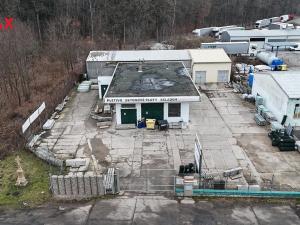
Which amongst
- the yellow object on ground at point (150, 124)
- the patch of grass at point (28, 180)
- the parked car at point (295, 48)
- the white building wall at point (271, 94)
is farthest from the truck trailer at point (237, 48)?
the patch of grass at point (28, 180)

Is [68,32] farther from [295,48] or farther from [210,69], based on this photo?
[295,48]

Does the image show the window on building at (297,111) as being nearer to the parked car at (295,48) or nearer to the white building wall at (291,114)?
the white building wall at (291,114)

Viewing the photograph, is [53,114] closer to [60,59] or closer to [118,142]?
[118,142]

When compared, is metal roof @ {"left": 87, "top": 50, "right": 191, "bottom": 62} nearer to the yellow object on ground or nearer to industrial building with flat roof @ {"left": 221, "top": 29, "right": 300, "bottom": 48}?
the yellow object on ground

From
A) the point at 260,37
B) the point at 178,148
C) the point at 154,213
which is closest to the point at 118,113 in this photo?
the point at 178,148

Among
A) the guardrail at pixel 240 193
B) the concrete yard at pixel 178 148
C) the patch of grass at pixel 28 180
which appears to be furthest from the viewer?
the concrete yard at pixel 178 148

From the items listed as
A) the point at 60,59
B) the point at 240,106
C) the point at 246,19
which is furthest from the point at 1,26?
the point at 246,19
